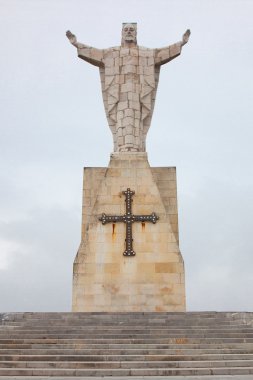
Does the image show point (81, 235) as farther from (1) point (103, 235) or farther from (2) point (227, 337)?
(2) point (227, 337)

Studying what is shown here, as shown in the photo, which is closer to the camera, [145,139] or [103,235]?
[103,235]

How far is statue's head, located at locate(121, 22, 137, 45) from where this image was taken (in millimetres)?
13922

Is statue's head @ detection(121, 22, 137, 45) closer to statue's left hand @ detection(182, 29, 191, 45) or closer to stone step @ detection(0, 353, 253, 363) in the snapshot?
statue's left hand @ detection(182, 29, 191, 45)

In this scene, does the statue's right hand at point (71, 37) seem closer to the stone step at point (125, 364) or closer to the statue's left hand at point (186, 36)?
the statue's left hand at point (186, 36)

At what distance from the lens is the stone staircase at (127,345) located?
6426 millimetres

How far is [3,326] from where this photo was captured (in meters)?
9.24

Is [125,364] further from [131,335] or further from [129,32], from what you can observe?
[129,32]

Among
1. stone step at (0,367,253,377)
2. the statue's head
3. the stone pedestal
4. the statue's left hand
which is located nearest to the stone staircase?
stone step at (0,367,253,377)

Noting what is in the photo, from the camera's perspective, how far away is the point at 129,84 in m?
13.6

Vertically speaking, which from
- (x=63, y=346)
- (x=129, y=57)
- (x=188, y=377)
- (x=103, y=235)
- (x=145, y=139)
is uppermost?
(x=129, y=57)

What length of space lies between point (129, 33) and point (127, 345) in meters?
9.95

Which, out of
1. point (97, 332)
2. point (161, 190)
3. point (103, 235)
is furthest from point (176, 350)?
point (161, 190)

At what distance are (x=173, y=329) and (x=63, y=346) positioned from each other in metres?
2.17

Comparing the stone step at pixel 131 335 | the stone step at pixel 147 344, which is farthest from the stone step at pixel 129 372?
the stone step at pixel 131 335
